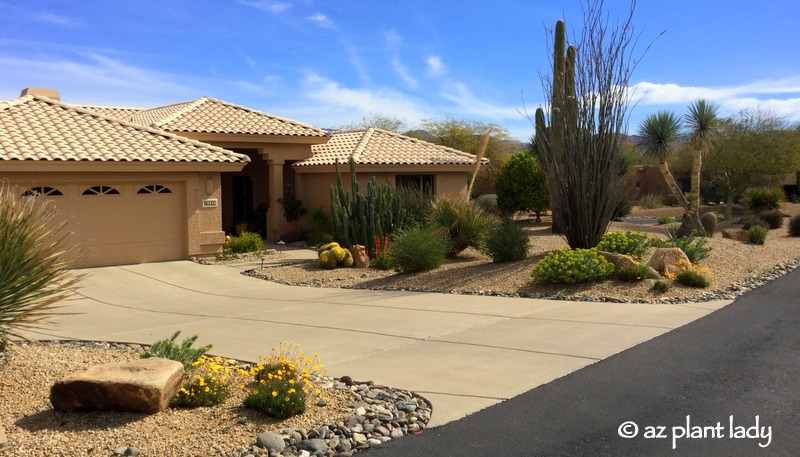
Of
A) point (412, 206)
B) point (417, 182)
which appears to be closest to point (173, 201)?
point (412, 206)

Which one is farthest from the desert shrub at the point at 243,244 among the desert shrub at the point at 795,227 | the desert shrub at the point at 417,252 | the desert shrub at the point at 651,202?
the desert shrub at the point at 651,202

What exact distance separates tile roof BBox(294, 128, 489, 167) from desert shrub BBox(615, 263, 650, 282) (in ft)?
40.5

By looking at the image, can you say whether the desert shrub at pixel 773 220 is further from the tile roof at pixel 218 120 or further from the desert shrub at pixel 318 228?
the tile roof at pixel 218 120

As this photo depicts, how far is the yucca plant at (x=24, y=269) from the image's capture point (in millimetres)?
6906

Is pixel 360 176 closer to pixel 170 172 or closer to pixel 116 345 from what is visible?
pixel 170 172

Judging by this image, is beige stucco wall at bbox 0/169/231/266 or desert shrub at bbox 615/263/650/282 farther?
beige stucco wall at bbox 0/169/231/266

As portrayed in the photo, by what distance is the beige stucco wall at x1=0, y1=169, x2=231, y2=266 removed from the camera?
1700cm

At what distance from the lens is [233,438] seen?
5.70 metres

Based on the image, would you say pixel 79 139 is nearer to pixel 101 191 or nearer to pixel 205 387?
pixel 101 191

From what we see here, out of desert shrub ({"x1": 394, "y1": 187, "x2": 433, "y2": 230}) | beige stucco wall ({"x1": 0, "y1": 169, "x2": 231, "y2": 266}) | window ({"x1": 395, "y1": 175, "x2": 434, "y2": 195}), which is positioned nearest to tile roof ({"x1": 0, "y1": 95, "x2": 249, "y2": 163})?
beige stucco wall ({"x1": 0, "y1": 169, "x2": 231, "y2": 266})

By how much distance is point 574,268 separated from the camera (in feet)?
43.8

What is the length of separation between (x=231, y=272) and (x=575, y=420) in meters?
12.4

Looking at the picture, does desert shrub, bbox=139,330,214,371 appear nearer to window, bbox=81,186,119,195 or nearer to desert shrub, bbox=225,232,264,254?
window, bbox=81,186,119,195

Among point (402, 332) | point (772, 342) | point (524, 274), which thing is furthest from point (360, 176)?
point (772, 342)
